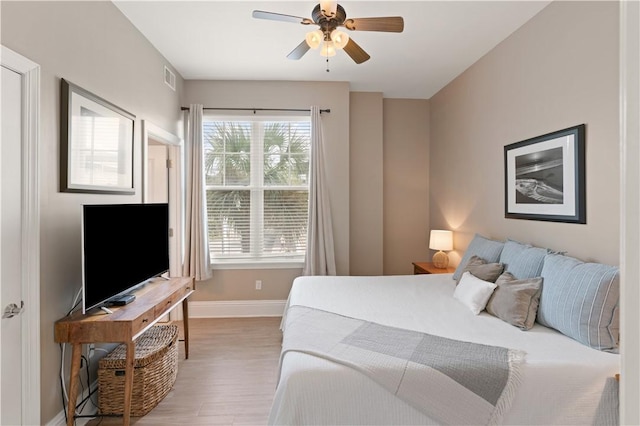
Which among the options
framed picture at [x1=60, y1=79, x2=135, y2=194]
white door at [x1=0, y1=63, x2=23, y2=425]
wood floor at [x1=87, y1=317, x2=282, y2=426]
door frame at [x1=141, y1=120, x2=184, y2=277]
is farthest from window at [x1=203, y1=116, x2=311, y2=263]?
white door at [x1=0, y1=63, x2=23, y2=425]

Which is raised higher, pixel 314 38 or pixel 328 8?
pixel 328 8

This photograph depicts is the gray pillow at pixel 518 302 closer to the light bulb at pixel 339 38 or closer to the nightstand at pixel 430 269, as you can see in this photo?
the nightstand at pixel 430 269


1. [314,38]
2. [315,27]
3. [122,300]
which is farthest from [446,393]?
[315,27]

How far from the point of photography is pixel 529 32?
276 centimetres

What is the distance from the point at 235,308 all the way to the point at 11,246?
2.72 meters

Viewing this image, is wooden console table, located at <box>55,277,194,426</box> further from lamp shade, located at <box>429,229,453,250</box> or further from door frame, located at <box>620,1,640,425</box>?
lamp shade, located at <box>429,229,453,250</box>

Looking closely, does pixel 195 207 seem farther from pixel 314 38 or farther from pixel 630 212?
pixel 630 212

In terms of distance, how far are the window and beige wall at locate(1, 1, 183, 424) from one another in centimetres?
159

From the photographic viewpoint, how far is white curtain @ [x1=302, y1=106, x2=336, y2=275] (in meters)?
4.11

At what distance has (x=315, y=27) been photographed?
295 centimetres

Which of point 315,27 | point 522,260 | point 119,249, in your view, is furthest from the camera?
point 315,27

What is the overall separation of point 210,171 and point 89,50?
1989 millimetres

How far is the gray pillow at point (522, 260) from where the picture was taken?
92.0 inches

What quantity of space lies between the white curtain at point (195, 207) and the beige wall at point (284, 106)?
25 cm
